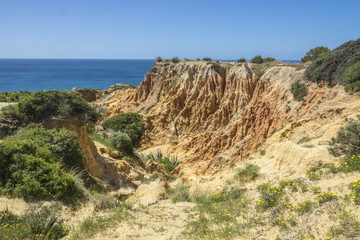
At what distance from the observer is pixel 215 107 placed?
28094mm

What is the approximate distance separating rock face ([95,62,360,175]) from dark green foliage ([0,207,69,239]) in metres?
13.1

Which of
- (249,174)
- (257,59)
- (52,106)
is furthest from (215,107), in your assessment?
(52,106)

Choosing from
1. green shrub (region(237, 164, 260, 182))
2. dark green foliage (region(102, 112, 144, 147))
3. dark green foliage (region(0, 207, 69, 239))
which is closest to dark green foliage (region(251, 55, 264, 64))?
dark green foliage (region(102, 112, 144, 147))

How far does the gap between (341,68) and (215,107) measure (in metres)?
14.8

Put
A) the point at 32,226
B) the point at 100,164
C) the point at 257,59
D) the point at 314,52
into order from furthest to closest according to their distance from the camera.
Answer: the point at 257,59
the point at 314,52
the point at 100,164
the point at 32,226

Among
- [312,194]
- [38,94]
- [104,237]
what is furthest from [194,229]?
[38,94]

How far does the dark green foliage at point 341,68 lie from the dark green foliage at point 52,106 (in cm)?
1616

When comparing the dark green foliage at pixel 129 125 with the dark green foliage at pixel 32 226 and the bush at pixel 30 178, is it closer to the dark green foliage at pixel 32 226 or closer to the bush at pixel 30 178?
the bush at pixel 30 178

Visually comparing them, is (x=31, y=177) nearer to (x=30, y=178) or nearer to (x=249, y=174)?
(x=30, y=178)

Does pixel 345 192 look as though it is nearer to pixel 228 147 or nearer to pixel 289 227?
pixel 289 227

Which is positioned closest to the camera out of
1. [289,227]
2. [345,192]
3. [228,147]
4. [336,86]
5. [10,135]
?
[289,227]

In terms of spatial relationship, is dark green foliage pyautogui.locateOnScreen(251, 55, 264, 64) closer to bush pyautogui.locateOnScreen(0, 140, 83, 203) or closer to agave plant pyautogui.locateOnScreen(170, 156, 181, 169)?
agave plant pyautogui.locateOnScreen(170, 156, 181, 169)

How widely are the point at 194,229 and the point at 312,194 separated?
3.35 meters

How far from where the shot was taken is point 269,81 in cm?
2311
